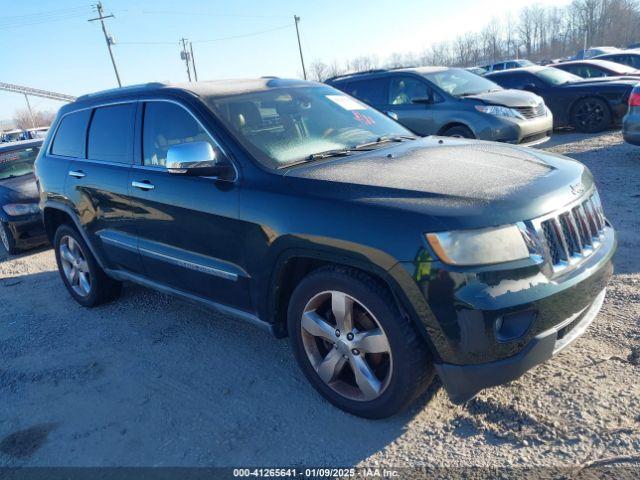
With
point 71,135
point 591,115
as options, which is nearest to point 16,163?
point 71,135

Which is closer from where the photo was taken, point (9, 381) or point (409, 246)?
point (409, 246)

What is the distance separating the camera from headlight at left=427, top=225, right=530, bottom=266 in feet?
7.41

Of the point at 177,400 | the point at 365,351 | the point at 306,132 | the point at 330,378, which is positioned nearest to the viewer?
the point at 365,351

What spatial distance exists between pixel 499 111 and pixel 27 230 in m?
7.30

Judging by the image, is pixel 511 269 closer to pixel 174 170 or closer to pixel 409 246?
pixel 409 246

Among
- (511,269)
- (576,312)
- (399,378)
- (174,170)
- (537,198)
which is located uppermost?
(174,170)

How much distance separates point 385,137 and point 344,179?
1.17 meters

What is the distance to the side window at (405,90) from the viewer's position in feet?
29.5

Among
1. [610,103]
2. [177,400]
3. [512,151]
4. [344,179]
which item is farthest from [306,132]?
[610,103]

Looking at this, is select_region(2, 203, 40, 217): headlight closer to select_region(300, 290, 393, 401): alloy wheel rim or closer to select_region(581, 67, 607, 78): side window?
select_region(300, 290, 393, 401): alloy wheel rim

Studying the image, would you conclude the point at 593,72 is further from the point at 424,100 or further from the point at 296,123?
the point at 296,123

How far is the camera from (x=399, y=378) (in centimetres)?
252

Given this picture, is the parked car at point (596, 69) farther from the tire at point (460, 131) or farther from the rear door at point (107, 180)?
the rear door at point (107, 180)

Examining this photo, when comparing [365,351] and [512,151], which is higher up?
[512,151]
